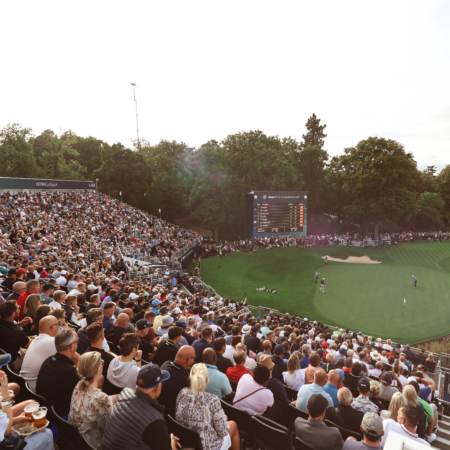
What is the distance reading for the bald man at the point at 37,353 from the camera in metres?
4.31

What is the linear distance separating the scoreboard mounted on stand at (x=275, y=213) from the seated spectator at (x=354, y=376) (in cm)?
2623

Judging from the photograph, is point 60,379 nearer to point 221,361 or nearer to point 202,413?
point 202,413

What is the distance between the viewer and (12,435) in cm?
310

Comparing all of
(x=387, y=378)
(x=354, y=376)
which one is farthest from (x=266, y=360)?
(x=387, y=378)

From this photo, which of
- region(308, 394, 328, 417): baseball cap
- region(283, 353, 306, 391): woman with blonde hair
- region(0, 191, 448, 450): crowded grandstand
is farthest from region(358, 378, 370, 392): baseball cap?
region(308, 394, 328, 417): baseball cap

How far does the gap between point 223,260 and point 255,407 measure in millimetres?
27465

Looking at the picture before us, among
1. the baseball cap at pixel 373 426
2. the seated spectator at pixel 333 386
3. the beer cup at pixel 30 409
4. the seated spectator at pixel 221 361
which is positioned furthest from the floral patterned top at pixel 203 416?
the seated spectator at pixel 333 386

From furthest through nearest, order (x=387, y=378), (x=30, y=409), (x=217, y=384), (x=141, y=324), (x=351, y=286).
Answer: (x=351, y=286)
(x=141, y=324)
(x=387, y=378)
(x=217, y=384)
(x=30, y=409)

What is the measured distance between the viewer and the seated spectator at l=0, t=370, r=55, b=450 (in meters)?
2.98

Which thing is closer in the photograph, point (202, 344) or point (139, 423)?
point (139, 423)

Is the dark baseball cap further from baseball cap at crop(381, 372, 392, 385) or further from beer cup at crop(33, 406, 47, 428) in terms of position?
baseball cap at crop(381, 372, 392, 385)

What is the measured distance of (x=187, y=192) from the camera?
163 feet

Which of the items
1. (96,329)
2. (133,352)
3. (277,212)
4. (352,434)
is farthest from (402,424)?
(277,212)

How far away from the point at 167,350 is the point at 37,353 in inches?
78.8
